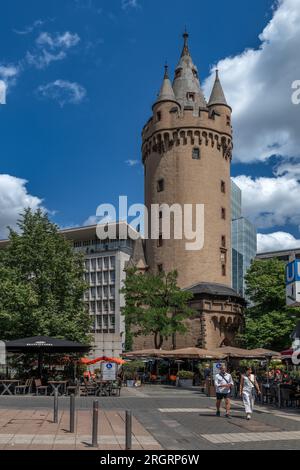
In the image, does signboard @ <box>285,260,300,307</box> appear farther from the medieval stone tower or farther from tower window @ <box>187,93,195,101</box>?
tower window @ <box>187,93,195,101</box>

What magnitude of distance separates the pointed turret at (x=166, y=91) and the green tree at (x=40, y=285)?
2664 cm

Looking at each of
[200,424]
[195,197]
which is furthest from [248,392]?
[195,197]

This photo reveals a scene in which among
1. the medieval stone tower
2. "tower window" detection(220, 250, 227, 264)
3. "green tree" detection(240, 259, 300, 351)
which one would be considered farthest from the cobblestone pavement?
"tower window" detection(220, 250, 227, 264)

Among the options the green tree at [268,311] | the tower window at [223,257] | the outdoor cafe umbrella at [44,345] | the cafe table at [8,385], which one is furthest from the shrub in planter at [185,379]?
the tower window at [223,257]

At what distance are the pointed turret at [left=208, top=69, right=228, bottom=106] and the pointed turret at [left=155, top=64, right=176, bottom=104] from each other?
193 inches

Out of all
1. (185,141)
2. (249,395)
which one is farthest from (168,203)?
(249,395)

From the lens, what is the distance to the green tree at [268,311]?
163 ft

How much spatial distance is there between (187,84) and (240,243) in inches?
3394

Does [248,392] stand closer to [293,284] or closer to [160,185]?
[293,284]

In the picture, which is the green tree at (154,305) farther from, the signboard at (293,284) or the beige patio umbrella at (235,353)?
the signboard at (293,284)

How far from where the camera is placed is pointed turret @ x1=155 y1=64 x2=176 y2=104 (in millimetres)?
63719

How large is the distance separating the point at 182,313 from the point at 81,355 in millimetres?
10195

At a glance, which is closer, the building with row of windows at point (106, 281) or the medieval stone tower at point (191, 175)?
the medieval stone tower at point (191, 175)
